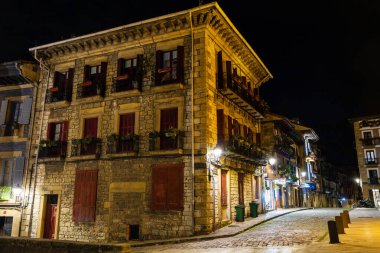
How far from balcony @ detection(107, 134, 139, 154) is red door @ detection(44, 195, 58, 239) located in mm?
4670

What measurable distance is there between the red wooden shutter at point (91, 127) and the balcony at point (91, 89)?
1.40 meters

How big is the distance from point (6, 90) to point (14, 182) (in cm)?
593

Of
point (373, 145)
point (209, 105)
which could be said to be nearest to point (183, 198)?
point (209, 105)

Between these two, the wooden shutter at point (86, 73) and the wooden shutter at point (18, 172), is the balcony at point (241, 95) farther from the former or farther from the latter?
the wooden shutter at point (18, 172)

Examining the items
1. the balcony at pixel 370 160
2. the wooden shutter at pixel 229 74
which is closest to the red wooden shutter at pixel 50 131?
the wooden shutter at pixel 229 74

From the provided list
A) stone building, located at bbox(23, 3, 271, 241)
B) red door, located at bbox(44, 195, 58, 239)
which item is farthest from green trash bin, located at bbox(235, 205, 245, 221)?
red door, located at bbox(44, 195, 58, 239)

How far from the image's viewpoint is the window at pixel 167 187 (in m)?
14.6

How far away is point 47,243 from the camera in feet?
32.2

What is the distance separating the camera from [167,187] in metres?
14.9

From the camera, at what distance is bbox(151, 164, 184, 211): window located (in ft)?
48.0

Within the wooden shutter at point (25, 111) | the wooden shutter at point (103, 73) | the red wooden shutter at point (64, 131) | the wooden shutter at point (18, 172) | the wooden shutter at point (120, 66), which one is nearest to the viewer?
the wooden shutter at point (120, 66)

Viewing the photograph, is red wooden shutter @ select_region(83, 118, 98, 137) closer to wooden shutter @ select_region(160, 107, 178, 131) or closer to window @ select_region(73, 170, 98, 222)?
window @ select_region(73, 170, 98, 222)

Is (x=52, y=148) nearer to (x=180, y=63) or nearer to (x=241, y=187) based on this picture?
(x=180, y=63)

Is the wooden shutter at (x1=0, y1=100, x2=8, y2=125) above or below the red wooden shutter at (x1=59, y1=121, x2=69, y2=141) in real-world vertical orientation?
above
